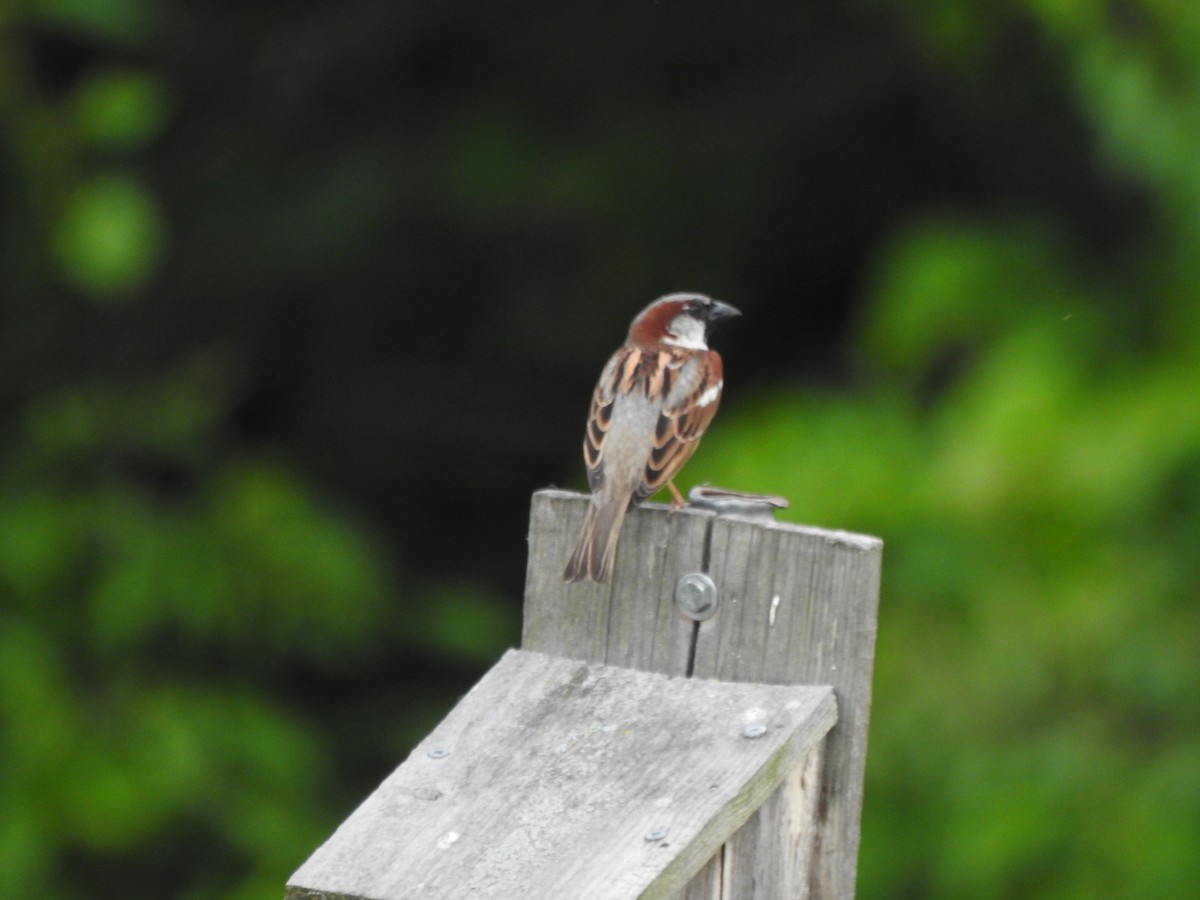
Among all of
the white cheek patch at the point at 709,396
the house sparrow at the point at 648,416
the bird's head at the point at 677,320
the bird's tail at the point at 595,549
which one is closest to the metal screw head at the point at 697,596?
the bird's tail at the point at 595,549

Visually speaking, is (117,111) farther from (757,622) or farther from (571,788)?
(571,788)

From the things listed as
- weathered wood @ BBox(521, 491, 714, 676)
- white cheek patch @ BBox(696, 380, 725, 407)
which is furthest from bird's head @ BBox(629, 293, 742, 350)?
weathered wood @ BBox(521, 491, 714, 676)

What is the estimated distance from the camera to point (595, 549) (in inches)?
96.4

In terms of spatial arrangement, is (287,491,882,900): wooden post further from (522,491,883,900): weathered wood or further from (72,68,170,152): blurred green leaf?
(72,68,170,152): blurred green leaf

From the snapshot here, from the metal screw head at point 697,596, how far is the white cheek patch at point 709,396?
1.25 meters

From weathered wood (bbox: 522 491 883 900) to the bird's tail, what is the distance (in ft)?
0.06

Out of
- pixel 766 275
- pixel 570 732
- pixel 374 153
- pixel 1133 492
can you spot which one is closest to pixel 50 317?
pixel 374 153

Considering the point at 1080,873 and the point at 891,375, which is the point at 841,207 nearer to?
the point at 891,375

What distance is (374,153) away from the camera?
7691mm

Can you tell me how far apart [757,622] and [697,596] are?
9 centimetres

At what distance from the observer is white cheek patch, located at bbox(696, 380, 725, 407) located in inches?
142

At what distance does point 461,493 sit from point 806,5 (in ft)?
8.78

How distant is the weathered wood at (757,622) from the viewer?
7.41 feet

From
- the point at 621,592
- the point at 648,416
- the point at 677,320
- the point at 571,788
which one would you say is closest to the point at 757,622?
the point at 621,592
